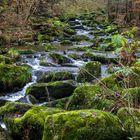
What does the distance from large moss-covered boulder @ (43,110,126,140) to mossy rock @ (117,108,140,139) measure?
0.17m

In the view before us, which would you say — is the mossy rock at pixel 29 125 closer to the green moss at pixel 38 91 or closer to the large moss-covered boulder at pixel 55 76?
the green moss at pixel 38 91

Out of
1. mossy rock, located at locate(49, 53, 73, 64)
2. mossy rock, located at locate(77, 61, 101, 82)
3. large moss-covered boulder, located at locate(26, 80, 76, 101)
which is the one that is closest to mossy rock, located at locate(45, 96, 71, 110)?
large moss-covered boulder, located at locate(26, 80, 76, 101)

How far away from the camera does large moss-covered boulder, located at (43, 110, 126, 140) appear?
5781 mm

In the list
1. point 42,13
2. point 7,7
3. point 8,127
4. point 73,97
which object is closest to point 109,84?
point 73,97

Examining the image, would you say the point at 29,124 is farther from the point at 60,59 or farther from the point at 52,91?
the point at 60,59

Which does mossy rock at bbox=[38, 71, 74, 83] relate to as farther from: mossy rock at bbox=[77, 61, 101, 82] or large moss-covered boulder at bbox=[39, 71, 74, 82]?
mossy rock at bbox=[77, 61, 101, 82]

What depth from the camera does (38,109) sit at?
727 cm

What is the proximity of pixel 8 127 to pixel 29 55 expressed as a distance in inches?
383

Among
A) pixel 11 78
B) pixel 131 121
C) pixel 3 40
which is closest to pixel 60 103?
pixel 11 78

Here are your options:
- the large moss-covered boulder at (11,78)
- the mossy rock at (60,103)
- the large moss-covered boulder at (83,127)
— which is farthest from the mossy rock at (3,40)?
A: the large moss-covered boulder at (83,127)

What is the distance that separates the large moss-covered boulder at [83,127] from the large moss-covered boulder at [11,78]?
5.39 metres

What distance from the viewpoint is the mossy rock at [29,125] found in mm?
6852

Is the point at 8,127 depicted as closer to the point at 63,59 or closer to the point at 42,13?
the point at 63,59

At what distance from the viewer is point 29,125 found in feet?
22.6
